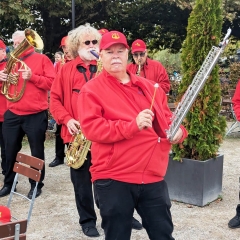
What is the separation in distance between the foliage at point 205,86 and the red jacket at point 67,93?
1.57m

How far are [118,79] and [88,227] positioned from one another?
1.96 m

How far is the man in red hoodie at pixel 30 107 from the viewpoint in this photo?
507 cm

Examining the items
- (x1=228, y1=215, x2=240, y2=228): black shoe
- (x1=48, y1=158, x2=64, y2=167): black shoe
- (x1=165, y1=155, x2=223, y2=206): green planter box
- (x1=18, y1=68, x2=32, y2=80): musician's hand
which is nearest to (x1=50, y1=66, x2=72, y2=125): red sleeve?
(x1=18, y1=68, x2=32, y2=80): musician's hand

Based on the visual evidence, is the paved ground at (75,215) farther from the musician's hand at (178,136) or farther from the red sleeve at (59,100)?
the musician's hand at (178,136)

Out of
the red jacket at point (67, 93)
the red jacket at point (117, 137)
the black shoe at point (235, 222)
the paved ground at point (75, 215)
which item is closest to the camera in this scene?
the red jacket at point (117, 137)

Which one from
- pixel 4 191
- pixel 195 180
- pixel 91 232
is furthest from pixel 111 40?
pixel 4 191

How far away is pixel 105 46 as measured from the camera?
8.99 ft

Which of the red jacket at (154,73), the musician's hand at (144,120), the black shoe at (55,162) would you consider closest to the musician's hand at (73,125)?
the musician's hand at (144,120)

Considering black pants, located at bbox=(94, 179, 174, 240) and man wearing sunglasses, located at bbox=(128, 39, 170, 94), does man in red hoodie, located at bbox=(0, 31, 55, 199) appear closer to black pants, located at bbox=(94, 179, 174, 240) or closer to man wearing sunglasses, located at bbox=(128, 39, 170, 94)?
man wearing sunglasses, located at bbox=(128, 39, 170, 94)

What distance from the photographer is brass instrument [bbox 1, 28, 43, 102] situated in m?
4.98

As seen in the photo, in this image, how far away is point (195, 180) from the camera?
16.6 feet

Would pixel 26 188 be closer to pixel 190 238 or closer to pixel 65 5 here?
pixel 190 238

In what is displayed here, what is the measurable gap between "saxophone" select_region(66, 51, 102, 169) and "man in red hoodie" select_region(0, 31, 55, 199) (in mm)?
1319

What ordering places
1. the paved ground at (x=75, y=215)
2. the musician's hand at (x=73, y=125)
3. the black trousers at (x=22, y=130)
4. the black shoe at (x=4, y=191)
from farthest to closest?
1. the black shoe at (x=4, y=191)
2. the black trousers at (x=22, y=130)
3. the paved ground at (x=75, y=215)
4. the musician's hand at (x=73, y=125)
